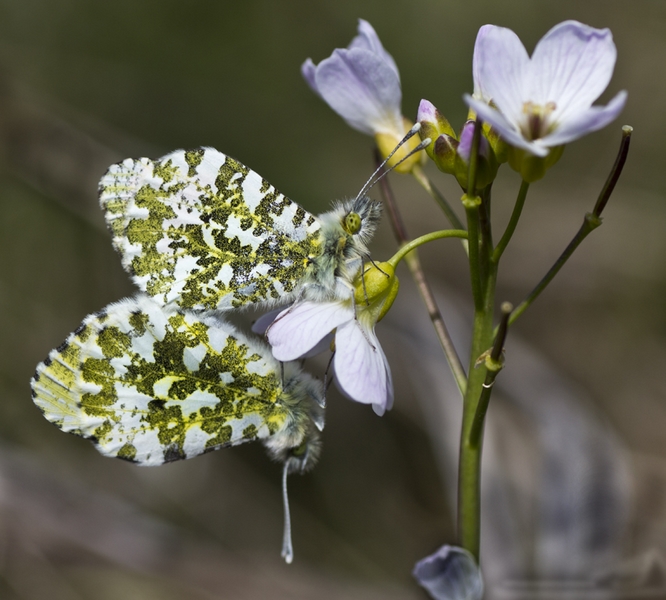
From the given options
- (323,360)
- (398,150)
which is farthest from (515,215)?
(323,360)

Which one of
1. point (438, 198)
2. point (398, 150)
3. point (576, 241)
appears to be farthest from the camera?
point (398, 150)

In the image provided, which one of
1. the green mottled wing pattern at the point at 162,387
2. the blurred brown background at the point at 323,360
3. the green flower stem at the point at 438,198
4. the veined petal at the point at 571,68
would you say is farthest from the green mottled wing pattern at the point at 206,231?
the blurred brown background at the point at 323,360

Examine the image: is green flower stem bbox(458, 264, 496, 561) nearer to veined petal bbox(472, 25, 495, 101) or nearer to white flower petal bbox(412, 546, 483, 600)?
white flower petal bbox(412, 546, 483, 600)

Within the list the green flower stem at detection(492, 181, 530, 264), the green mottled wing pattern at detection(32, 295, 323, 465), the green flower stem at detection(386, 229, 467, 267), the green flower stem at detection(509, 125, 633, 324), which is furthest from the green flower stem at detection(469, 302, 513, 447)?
the green mottled wing pattern at detection(32, 295, 323, 465)

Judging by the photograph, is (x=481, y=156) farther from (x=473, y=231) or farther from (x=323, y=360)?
(x=323, y=360)

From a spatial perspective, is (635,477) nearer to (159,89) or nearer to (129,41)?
(159,89)

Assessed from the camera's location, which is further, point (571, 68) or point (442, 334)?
point (442, 334)

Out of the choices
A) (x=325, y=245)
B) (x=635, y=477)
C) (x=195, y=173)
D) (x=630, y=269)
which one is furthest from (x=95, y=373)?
(x=630, y=269)
